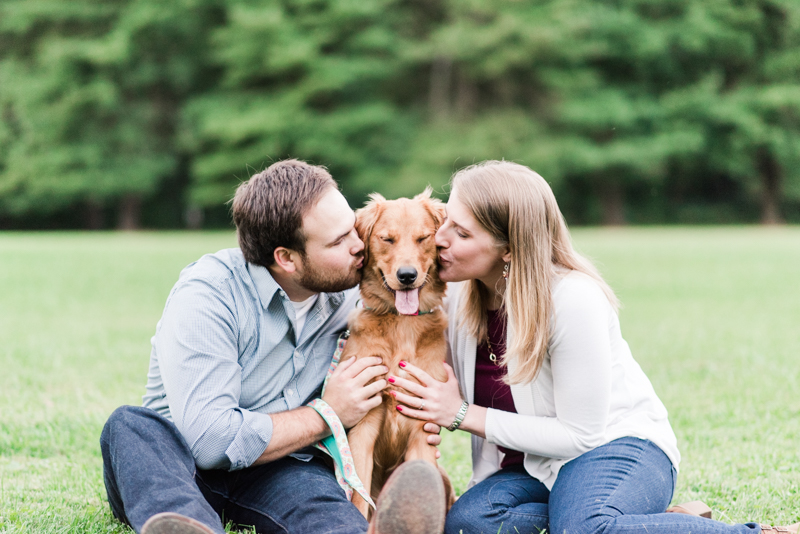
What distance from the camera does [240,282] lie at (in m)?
3.12

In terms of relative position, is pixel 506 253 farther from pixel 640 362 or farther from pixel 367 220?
pixel 640 362

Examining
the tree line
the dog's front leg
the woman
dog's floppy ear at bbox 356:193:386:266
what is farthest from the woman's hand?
the tree line

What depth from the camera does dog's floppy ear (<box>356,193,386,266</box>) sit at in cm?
360

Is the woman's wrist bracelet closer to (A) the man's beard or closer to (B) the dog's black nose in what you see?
(B) the dog's black nose

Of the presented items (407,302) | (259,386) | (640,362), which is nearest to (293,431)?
(259,386)

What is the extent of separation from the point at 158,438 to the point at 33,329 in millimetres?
6197

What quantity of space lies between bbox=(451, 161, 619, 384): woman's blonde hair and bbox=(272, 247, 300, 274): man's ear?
2.38ft

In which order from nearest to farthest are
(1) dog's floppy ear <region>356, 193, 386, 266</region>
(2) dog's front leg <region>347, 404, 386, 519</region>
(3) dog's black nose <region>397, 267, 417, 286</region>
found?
(2) dog's front leg <region>347, 404, 386, 519</region> < (3) dog's black nose <region>397, 267, 417, 286</region> < (1) dog's floppy ear <region>356, 193, 386, 266</region>

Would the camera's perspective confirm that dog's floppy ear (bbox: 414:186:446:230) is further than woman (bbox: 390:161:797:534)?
Yes

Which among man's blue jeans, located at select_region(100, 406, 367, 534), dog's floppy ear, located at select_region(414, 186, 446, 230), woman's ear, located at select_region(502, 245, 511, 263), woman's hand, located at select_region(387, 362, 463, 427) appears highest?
dog's floppy ear, located at select_region(414, 186, 446, 230)

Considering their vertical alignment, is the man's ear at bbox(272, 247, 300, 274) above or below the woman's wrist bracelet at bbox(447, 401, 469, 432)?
above

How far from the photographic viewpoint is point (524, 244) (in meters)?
3.00

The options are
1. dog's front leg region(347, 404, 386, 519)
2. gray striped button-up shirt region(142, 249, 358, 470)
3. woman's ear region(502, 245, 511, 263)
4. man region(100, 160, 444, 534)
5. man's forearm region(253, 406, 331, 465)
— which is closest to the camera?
man region(100, 160, 444, 534)

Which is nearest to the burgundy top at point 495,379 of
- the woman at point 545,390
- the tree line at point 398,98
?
the woman at point 545,390
